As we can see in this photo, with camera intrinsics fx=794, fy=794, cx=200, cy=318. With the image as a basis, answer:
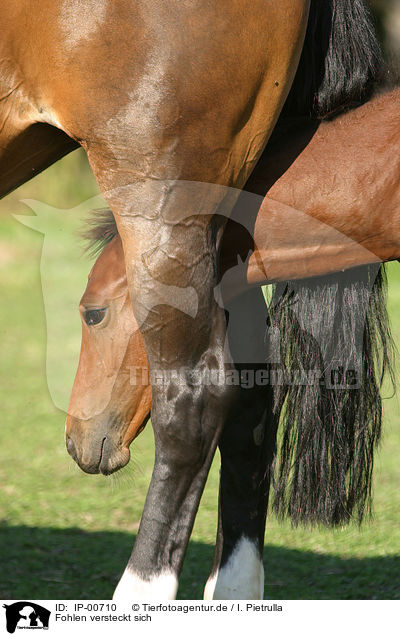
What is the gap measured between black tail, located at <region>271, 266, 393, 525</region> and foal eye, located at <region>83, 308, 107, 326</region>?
486 millimetres

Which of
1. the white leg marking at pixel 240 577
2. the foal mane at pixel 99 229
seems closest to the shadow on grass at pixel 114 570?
the white leg marking at pixel 240 577

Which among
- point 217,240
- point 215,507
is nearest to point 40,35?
point 217,240

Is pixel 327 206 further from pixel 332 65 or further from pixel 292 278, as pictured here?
pixel 332 65

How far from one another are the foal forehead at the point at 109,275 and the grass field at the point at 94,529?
172 mm

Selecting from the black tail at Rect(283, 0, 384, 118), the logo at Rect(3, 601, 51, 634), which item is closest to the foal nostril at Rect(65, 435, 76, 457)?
the logo at Rect(3, 601, 51, 634)

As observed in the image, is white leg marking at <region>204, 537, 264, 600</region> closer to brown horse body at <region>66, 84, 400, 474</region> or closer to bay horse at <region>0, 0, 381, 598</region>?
bay horse at <region>0, 0, 381, 598</region>

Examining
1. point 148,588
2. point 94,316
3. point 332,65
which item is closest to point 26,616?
point 148,588

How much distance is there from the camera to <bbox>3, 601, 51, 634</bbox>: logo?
1.90 metres

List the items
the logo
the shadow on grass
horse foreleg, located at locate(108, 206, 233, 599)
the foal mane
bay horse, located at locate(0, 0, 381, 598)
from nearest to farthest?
bay horse, located at locate(0, 0, 381, 598) → horse foreleg, located at locate(108, 206, 233, 599) → the logo → the foal mane → the shadow on grass

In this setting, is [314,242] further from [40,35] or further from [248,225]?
[40,35]

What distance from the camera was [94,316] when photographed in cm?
223

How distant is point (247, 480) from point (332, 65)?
3.79ft

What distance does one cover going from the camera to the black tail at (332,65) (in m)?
1.98

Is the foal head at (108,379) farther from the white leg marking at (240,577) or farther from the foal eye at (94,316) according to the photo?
the white leg marking at (240,577)
